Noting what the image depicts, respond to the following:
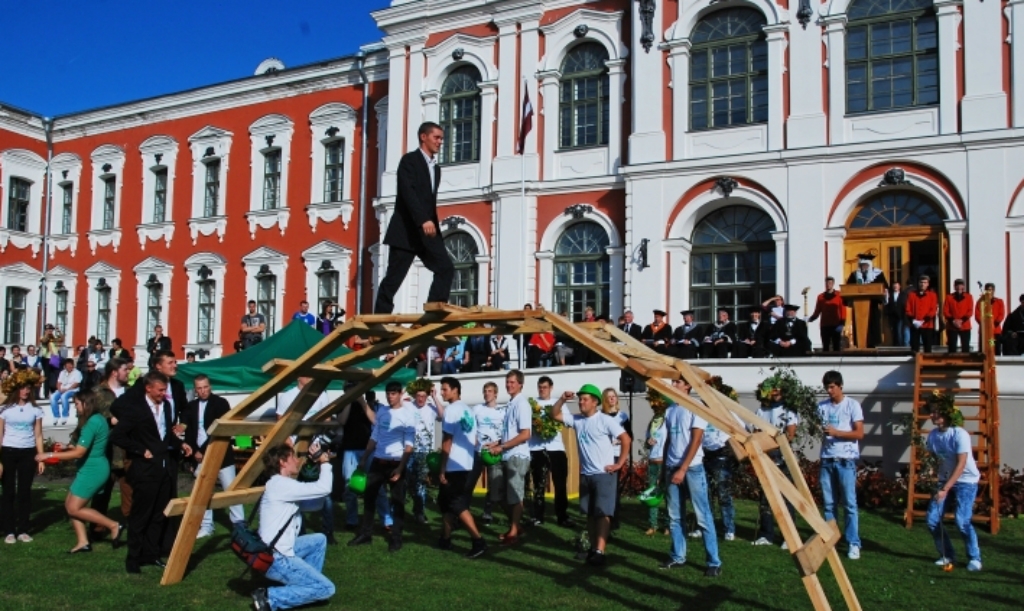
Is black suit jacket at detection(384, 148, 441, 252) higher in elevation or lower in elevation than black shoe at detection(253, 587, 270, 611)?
higher

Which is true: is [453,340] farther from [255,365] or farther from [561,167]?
[561,167]

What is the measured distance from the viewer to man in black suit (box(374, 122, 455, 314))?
9242mm

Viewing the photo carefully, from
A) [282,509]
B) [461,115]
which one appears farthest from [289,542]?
[461,115]

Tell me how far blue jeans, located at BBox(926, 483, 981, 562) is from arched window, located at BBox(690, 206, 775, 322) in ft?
41.3

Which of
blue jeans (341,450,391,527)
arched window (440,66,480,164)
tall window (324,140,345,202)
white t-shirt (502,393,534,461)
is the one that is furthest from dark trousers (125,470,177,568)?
tall window (324,140,345,202)

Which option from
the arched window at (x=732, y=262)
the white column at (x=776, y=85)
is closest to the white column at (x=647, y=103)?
the arched window at (x=732, y=262)

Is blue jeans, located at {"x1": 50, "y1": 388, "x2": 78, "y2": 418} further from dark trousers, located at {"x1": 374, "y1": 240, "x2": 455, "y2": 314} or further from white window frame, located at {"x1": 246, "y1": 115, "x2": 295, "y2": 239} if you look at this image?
dark trousers, located at {"x1": 374, "y1": 240, "x2": 455, "y2": 314}

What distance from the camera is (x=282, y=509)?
370 inches

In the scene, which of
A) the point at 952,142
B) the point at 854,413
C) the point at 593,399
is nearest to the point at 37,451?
the point at 593,399

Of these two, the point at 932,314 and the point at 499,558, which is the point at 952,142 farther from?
the point at 499,558

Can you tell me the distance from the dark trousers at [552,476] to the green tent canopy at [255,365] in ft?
18.3

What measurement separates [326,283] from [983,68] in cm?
1849

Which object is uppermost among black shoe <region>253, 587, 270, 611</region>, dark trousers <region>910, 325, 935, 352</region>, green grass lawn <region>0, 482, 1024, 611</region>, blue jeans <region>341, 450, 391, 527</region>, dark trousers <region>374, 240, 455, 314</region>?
dark trousers <region>374, 240, 455, 314</region>

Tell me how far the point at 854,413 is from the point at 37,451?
32.2ft
